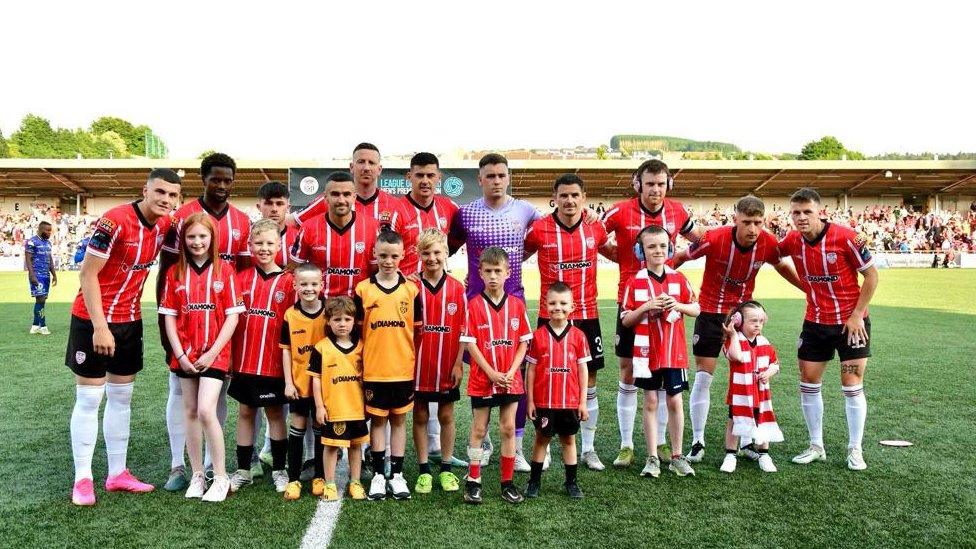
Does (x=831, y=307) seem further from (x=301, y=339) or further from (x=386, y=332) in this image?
(x=301, y=339)

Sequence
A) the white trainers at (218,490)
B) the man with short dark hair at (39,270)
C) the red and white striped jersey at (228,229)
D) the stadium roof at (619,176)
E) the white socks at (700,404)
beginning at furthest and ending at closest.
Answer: the stadium roof at (619,176)
the man with short dark hair at (39,270)
the white socks at (700,404)
the red and white striped jersey at (228,229)
the white trainers at (218,490)

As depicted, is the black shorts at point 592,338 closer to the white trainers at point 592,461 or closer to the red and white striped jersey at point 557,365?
the red and white striped jersey at point 557,365

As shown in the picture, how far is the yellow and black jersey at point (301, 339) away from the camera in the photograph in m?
4.52

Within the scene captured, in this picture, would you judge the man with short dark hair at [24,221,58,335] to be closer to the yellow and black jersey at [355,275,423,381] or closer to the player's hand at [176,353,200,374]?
the player's hand at [176,353,200,374]

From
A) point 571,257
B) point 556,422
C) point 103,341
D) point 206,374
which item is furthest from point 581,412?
point 103,341

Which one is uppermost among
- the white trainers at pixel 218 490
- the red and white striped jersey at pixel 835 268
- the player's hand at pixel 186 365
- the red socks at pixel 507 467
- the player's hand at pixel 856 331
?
the red and white striped jersey at pixel 835 268

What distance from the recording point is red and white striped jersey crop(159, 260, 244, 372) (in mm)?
4441

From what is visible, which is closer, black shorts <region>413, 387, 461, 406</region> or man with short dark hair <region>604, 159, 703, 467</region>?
black shorts <region>413, 387, 461, 406</region>

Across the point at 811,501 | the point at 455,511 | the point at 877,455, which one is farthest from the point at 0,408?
the point at 877,455

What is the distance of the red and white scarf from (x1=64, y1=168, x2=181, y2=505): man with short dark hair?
13.2 ft

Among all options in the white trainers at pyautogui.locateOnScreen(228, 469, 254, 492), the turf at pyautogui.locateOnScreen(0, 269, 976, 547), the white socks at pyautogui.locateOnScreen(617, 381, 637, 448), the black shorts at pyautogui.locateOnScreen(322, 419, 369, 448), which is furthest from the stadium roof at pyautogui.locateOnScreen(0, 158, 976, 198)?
the black shorts at pyautogui.locateOnScreen(322, 419, 369, 448)

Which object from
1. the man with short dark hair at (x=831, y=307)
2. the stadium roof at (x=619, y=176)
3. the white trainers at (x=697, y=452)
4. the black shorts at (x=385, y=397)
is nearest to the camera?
the black shorts at (x=385, y=397)

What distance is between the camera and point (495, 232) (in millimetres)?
5199

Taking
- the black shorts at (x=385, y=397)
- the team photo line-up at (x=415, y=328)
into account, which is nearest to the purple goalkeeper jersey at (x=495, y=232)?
the team photo line-up at (x=415, y=328)
